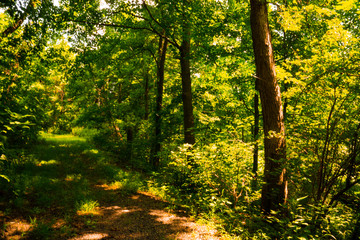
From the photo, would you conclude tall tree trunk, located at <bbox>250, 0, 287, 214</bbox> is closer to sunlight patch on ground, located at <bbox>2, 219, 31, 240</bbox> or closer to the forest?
the forest

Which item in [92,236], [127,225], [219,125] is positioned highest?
[219,125]

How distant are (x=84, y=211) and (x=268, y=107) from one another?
17.3ft

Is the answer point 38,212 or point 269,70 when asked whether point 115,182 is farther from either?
point 269,70

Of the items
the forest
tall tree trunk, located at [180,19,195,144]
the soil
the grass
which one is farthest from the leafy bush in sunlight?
the grass

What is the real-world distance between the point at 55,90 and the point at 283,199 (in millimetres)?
31122

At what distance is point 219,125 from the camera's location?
842 cm

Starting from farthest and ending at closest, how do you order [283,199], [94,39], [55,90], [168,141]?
[55,90] → [168,141] → [94,39] → [283,199]

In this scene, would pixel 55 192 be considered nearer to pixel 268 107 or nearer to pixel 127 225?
pixel 127 225

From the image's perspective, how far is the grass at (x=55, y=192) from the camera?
13.4ft

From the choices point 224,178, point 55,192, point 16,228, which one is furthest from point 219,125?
point 16,228

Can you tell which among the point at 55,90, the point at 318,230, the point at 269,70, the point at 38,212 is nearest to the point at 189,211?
the point at 318,230

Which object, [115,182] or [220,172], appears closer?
[220,172]

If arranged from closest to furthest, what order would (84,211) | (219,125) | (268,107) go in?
(268,107), (84,211), (219,125)

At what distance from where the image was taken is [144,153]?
486 inches
